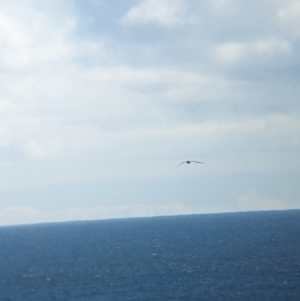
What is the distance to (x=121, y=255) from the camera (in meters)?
134

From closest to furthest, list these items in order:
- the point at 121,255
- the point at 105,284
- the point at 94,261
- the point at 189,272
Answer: the point at 105,284 → the point at 189,272 → the point at 94,261 → the point at 121,255

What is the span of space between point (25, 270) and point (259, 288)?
45.7m

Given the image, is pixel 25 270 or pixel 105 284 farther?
pixel 25 270

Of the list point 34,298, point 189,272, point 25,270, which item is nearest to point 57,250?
point 25,270

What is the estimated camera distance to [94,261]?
123 meters

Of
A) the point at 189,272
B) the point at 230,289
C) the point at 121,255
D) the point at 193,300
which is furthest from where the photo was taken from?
the point at 121,255

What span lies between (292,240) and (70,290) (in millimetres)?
91746

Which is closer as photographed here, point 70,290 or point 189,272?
point 70,290

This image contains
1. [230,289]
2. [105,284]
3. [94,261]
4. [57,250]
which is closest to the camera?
[230,289]

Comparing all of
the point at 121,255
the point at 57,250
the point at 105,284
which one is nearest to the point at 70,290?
the point at 105,284

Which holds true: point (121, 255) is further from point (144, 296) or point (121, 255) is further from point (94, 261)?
point (144, 296)

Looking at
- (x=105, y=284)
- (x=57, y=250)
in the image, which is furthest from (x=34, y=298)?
(x=57, y=250)

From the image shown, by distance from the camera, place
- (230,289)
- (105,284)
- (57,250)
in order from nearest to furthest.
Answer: (230,289)
(105,284)
(57,250)

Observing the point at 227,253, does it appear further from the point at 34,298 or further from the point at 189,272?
the point at 34,298
